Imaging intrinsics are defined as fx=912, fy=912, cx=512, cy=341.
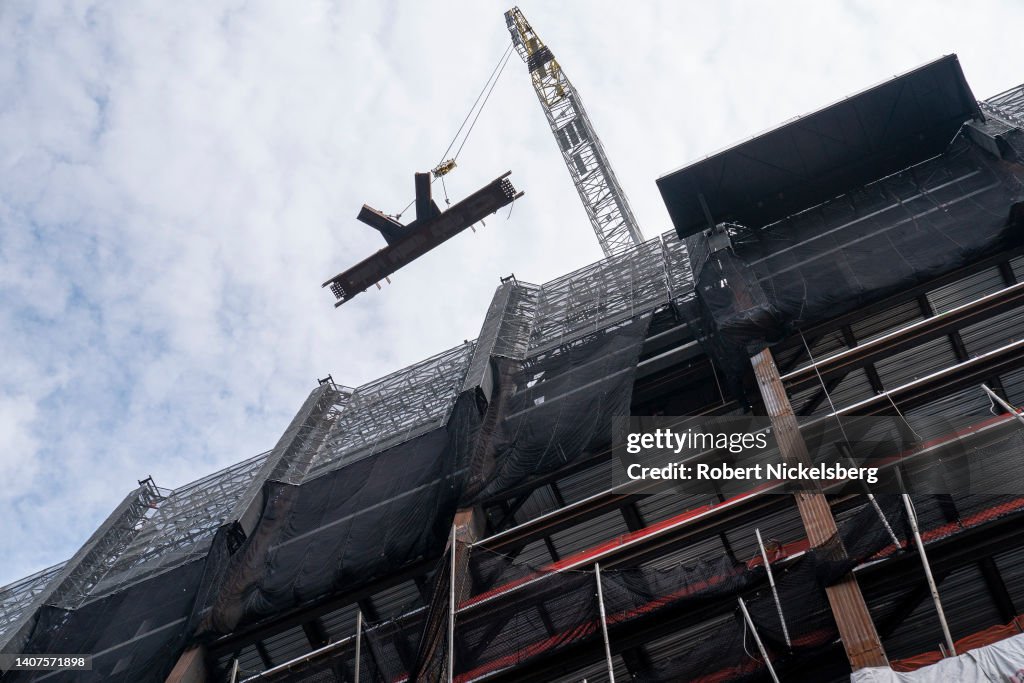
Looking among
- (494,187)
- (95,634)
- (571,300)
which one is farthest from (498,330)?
(95,634)

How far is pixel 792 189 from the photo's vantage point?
2139 centimetres

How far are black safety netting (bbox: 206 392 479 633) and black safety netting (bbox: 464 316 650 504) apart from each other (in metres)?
0.68

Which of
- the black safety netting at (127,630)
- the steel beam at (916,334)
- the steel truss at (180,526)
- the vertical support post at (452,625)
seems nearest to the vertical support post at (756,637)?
the vertical support post at (452,625)

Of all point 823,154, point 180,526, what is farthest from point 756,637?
point 180,526

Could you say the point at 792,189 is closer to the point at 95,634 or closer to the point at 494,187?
the point at 494,187

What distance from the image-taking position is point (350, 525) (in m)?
17.5

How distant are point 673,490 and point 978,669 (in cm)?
712

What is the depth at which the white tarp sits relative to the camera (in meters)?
8.85

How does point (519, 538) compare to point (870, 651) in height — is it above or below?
above

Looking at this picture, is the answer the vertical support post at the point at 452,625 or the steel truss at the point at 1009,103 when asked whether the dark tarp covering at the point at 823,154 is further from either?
the vertical support post at the point at 452,625

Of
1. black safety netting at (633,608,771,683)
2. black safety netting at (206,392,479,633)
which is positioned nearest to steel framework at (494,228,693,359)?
black safety netting at (206,392,479,633)

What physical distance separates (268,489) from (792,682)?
40.0 ft

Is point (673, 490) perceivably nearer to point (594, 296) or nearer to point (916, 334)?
point (916, 334)

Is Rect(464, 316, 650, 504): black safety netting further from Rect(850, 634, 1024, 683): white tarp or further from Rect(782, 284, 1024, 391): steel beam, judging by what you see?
Rect(850, 634, 1024, 683): white tarp
